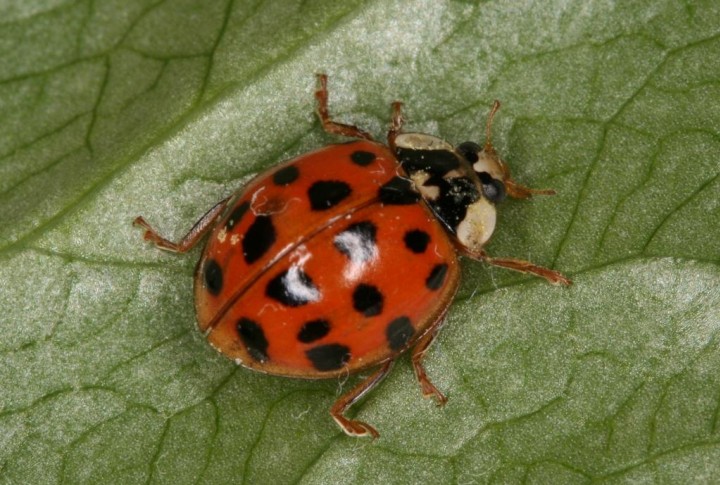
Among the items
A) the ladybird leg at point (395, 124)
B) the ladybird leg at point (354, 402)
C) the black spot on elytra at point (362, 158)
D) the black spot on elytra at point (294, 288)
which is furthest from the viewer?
the ladybird leg at point (395, 124)

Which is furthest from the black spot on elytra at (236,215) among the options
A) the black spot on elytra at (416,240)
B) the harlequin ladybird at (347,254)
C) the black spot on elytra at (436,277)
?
the black spot on elytra at (436,277)

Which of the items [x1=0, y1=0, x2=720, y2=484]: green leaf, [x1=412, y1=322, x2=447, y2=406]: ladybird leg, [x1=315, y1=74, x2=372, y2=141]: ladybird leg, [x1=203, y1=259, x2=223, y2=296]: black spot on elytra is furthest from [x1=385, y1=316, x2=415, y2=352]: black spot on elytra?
[x1=315, y1=74, x2=372, y2=141]: ladybird leg

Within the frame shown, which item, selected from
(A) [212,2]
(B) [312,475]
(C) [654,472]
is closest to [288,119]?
(A) [212,2]

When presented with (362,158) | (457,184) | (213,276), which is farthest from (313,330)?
(457,184)

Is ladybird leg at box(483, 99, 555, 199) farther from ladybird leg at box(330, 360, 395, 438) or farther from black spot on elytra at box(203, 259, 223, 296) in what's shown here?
black spot on elytra at box(203, 259, 223, 296)

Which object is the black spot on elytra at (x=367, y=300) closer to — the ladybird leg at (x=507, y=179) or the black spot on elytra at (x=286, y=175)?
the black spot on elytra at (x=286, y=175)

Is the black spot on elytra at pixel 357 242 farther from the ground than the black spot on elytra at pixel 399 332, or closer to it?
farther from the ground
